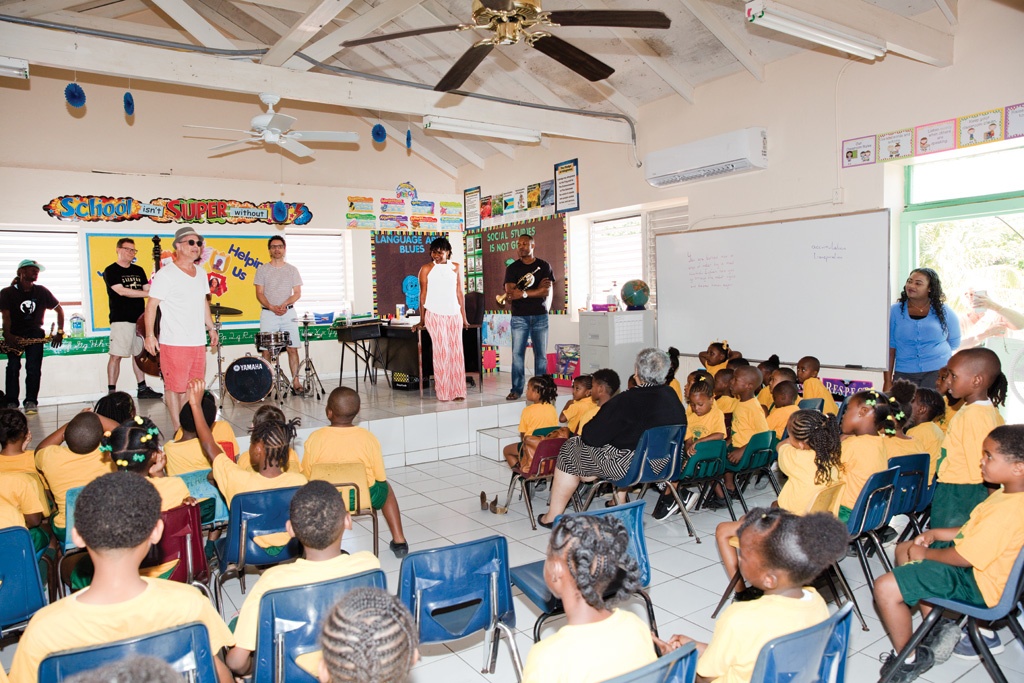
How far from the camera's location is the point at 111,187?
794 centimetres

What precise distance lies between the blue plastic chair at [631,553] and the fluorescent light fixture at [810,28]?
3.14m

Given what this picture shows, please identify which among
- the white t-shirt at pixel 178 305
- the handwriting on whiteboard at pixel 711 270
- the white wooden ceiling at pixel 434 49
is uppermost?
the white wooden ceiling at pixel 434 49

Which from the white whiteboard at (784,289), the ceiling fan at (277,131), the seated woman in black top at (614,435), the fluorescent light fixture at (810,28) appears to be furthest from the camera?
the ceiling fan at (277,131)

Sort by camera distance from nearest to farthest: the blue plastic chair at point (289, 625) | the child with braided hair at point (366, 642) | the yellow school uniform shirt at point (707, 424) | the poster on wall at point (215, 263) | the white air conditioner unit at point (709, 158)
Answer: the child with braided hair at point (366, 642) → the blue plastic chair at point (289, 625) → the yellow school uniform shirt at point (707, 424) → the white air conditioner unit at point (709, 158) → the poster on wall at point (215, 263)

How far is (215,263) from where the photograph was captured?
28.1 feet

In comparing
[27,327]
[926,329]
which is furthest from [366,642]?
[27,327]

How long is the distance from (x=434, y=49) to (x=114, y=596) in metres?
7.01

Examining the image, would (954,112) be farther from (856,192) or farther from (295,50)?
(295,50)

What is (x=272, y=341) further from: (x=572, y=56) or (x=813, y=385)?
(x=813, y=385)

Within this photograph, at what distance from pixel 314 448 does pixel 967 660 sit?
9.52 feet

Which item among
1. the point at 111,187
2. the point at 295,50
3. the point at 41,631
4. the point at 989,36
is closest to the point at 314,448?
the point at 41,631

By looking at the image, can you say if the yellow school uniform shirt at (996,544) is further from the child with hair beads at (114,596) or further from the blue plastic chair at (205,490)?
the blue plastic chair at (205,490)

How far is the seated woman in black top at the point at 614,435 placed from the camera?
3.83 metres

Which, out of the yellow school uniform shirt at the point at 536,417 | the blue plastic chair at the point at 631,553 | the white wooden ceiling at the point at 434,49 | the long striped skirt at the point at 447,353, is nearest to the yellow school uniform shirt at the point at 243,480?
the blue plastic chair at the point at 631,553
